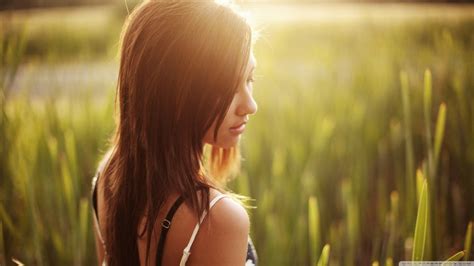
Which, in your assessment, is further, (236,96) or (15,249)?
(15,249)

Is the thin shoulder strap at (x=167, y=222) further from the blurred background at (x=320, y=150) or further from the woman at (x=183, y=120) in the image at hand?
the blurred background at (x=320, y=150)

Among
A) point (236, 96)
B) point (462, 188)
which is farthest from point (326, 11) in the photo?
point (236, 96)

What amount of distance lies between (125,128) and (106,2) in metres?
4.04

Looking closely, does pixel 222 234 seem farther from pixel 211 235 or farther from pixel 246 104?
pixel 246 104

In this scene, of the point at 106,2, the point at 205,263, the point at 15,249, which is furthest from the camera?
the point at 106,2

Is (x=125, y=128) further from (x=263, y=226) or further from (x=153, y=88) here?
(x=263, y=226)

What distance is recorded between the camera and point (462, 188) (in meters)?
1.33

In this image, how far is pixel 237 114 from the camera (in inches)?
25.8

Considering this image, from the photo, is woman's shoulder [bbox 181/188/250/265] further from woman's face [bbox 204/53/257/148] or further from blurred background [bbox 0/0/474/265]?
blurred background [bbox 0/0/474/265]

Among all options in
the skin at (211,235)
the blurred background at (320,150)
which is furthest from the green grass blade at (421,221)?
the skin at (211,235)

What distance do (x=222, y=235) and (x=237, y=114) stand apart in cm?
16

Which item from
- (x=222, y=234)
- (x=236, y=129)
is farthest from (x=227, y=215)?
(x=236, y=129)

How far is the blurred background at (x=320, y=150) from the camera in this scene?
0.97 metres

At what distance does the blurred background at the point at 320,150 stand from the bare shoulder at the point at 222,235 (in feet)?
0.66
